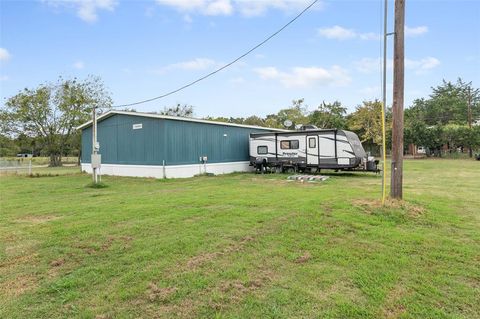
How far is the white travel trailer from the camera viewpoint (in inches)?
594

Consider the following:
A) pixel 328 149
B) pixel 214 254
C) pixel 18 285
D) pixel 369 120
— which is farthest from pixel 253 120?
pixel 18 285

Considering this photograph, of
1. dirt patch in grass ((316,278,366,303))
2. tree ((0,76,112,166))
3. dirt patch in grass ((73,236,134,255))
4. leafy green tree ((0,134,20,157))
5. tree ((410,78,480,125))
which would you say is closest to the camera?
dirt patch in grass ((316,278,366,303))

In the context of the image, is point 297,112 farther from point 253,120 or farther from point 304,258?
point 304,258

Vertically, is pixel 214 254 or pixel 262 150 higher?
pixel 262 150

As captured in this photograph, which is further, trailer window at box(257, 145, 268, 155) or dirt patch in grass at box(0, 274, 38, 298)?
trailer window at box(257, 145, 268, 155)

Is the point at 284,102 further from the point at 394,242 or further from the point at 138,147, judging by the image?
the point at 394,242

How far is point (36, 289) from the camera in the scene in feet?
10.2

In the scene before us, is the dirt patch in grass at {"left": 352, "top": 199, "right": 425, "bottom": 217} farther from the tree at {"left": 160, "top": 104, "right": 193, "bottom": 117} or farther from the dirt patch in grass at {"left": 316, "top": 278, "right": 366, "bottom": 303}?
the tree at {"left": 160, "top": 104, "right": 193, "bottom": 117}

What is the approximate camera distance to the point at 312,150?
16109mm

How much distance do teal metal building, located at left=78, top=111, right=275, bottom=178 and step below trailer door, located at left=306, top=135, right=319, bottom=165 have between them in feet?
15.1

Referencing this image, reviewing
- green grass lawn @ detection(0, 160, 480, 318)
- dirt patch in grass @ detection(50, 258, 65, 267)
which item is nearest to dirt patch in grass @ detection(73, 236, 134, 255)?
green grass lawn @ detection(0, 160, 480, 318)

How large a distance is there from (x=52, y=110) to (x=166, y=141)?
25143 millimetres

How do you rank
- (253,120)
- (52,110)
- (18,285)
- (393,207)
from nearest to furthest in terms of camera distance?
1. (18,285)
2. (393,207)
3. (52,110)
4. (253,120)

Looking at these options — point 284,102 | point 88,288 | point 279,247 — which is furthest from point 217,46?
point 284,102
